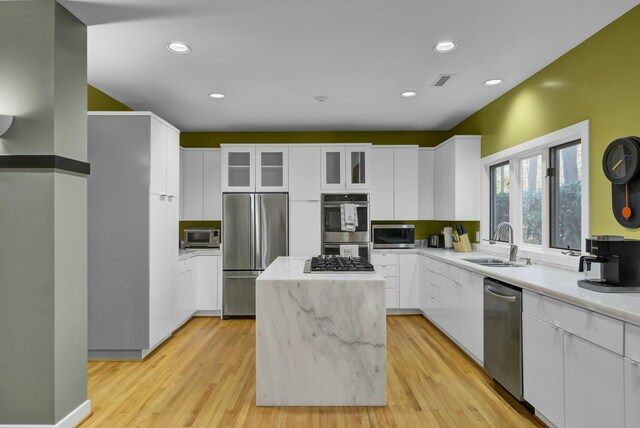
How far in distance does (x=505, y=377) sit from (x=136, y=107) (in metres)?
4.53

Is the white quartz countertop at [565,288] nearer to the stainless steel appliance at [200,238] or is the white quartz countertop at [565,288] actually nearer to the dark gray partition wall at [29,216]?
the dark gray partition wall at [29,216]

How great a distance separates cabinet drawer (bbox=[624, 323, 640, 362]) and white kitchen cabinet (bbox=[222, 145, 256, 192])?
162 inches

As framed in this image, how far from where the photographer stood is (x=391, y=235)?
526 centimetres

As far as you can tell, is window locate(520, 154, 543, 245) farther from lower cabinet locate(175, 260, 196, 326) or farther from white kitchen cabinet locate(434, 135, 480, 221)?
lower cabinet locate(175, 260, 196, 326)

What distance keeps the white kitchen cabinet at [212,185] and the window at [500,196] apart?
3531mm

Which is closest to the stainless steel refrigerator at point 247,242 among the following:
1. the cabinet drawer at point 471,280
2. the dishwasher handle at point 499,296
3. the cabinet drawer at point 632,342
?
the cabinet drawer at point 471,280

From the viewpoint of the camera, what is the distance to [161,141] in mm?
3771

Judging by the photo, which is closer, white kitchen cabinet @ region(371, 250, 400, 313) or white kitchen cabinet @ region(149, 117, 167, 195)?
white kitchen cabinet @ region(149, 117, 167, 195)

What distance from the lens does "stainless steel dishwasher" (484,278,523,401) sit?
256cm

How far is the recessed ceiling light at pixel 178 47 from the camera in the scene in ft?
9.16

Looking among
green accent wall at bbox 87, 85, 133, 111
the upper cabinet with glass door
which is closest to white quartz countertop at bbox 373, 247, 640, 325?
the upper cabinet with glass door

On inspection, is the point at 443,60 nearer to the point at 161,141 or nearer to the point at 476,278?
the point at 476,278

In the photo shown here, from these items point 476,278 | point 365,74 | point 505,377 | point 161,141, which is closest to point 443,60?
point 365,74

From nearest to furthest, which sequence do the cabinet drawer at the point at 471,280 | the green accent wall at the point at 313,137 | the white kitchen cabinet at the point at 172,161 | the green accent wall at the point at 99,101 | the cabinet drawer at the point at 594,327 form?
the cabinet drawer at the point at 594,327 < the cabinet drawer at the point at 471,280 < the green accent wall at the point at 99,101 < the white kitchen cabinet at the point at 172,161 < the green accent wall at the point at 313,137
